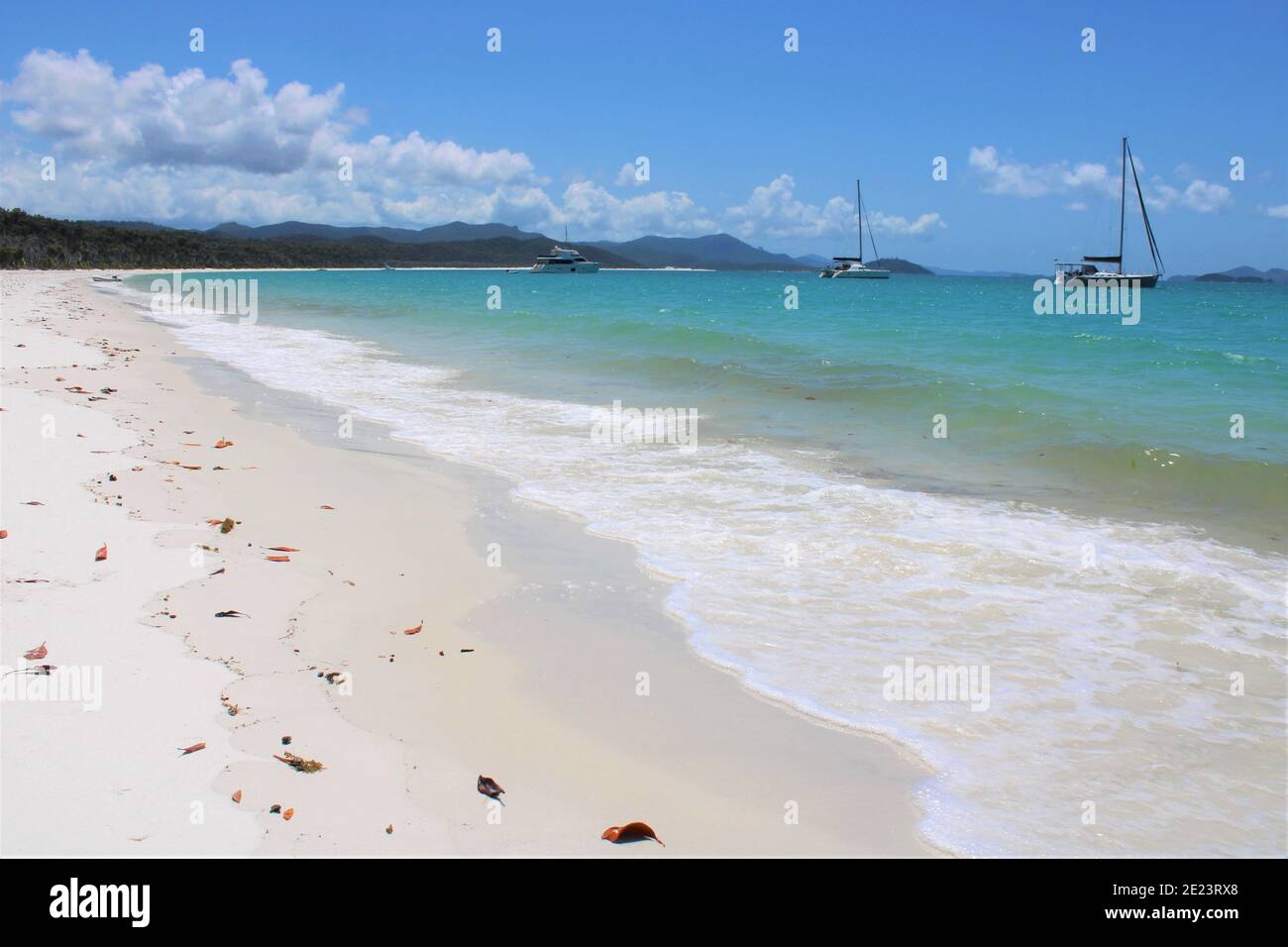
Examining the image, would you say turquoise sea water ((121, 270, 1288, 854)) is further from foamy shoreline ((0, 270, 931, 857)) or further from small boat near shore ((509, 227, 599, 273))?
small boat near shore ((509, 227, 599, 273))

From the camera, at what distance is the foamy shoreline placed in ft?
10.2

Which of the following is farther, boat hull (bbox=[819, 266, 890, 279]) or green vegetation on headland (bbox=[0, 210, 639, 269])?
boat hull (bbox=[819, 266, 890, 279])

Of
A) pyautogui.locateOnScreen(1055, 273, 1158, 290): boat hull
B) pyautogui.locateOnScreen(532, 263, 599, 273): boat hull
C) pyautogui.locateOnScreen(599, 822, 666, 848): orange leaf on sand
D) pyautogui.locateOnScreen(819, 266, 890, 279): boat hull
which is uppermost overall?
pyautogui.locateOnScreen(532, 263, 599, 273): boat hull

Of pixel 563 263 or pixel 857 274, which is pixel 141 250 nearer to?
pixel 563 263

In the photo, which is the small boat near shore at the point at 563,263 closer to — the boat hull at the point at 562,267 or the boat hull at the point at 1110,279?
the boat hull at the point at 562,267

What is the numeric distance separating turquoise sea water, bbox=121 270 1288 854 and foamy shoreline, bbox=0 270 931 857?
454 mm

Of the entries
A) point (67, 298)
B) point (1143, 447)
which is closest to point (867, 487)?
point (1143, 447)

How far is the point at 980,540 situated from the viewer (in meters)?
7.10

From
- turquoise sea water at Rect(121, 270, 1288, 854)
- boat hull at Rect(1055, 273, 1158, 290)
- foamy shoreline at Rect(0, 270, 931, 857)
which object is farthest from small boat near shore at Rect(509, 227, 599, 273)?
foamy shoreline at Rect(0, 270, 931, 857)

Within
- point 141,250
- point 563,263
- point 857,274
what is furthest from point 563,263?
point 141,250

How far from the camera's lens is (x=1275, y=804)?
11.9 feet

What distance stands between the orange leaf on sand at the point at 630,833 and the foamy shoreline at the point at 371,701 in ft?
0.18
